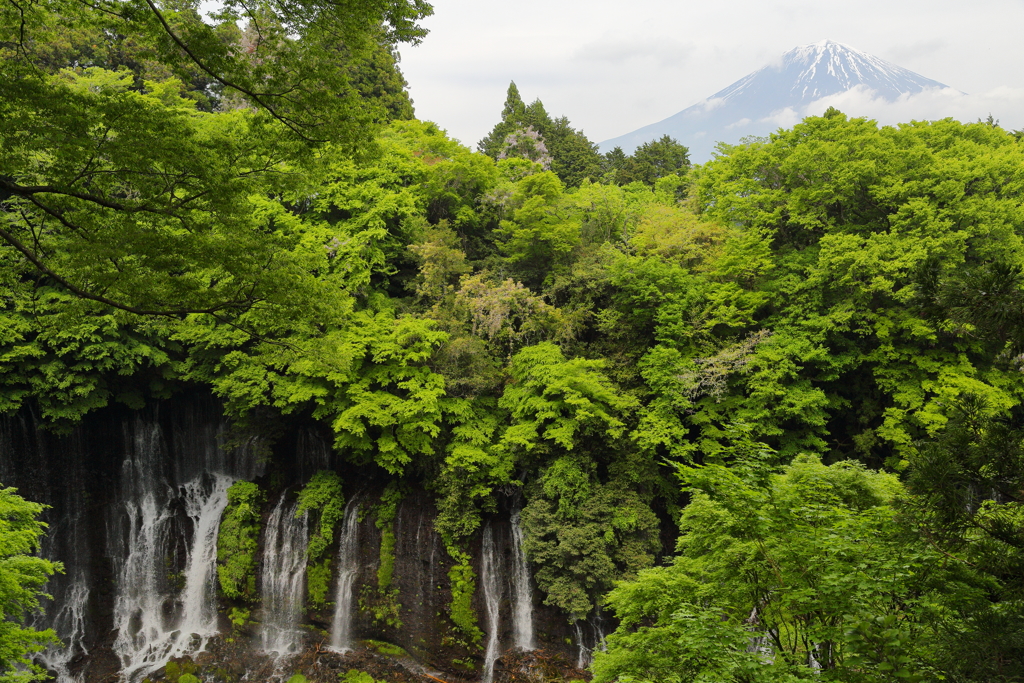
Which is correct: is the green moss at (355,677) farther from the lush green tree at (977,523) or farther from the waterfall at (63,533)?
the lush green tree at (977,523)

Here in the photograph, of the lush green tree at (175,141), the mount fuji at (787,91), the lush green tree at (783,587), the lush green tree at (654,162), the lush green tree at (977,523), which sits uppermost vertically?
the mount fuji at (787,91)

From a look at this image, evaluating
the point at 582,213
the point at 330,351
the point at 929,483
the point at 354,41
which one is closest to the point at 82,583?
the point at 330,351

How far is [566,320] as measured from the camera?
608 inches

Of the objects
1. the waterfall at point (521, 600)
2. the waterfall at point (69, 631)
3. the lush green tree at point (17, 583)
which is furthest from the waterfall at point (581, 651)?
the waterfall at point (69, 631)

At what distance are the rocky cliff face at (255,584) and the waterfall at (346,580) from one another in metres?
0.03

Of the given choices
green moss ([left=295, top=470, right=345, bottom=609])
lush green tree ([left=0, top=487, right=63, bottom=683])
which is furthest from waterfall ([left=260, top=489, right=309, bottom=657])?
lush green tree ([left=0, top=487, right=63, bottom=683])

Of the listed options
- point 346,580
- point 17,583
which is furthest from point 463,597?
point 17,583

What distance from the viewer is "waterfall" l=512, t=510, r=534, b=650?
45.8 feet

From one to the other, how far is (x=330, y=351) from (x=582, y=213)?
12.2 metres

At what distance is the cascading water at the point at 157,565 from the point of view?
14.4m

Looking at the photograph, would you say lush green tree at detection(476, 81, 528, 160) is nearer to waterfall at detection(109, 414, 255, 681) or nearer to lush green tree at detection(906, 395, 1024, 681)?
waterfall at detection(109, 414, 255, 681)

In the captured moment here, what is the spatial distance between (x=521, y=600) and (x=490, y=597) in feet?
2.64

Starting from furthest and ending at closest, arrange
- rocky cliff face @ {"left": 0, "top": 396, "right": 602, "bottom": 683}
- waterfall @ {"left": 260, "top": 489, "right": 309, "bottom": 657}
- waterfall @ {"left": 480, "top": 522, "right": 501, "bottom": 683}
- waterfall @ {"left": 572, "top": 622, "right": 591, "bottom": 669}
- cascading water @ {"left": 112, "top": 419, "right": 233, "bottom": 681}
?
waterfall @ {"left": 260, "top": 489, "right": 309, "bottom": 657}
cascading water @ {"left": 112, "top": 419, "right": 233, "bottom": 681}
rocky cliff face @ {"left": 0, "top": 396, "right": 602, "bottom": 683}
waterfall @ {"left": 480, "top": 522, "right": 501, "bottom": 683}
waterfall @ {"left": 572, "top": 622, "right": 591, "bottom": 669}

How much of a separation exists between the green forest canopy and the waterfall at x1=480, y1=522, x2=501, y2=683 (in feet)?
1.96
